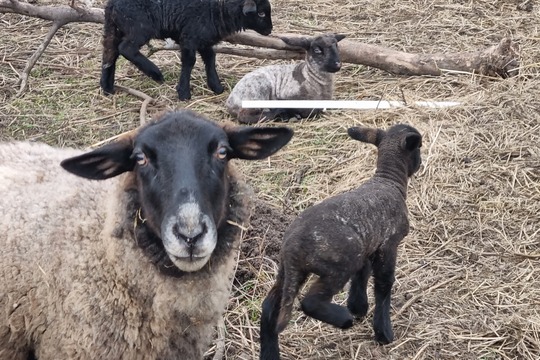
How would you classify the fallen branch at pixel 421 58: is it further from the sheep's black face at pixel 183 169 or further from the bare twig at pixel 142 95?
the sheep's black face at pixel 183 169

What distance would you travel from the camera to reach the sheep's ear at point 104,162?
387cm

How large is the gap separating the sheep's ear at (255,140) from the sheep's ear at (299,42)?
16.1 feet

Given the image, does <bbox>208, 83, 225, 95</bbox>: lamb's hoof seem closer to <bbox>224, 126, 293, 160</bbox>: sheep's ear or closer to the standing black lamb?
the standing black lamb

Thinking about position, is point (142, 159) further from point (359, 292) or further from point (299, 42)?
point (299, 42)

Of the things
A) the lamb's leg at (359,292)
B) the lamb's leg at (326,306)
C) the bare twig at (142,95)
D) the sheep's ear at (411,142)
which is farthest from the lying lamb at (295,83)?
the lamb's leg at (326,306)

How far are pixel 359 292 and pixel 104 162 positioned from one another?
1.92 metres

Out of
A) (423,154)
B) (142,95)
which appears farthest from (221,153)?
(142,95)

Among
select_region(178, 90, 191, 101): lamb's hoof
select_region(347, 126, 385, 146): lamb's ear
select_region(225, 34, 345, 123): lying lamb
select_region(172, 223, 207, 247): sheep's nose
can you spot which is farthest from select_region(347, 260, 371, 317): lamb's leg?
select_region(178, 90, 191, 101): lamb's hoof

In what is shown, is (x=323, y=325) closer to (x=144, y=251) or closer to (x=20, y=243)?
(x=144, y=251)

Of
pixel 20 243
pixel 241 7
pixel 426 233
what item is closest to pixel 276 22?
pixel 241 7

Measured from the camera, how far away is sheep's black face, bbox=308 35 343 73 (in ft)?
27.7

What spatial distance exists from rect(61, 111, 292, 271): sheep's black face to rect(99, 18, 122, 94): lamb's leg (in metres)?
5.35

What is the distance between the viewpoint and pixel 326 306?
14.1ft

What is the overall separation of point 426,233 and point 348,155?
1.52 m
